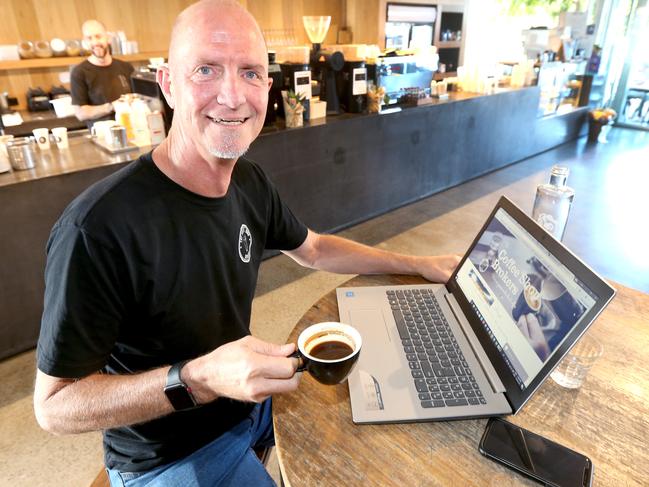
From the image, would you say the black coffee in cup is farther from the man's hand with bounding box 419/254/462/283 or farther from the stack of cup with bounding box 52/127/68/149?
the stack of cup with bounding box 52/127/68/149

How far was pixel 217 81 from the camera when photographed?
104 centimetres

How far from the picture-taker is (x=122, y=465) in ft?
3.41

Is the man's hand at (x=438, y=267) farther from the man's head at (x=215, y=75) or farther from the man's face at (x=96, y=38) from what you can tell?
the man's face at (x=96, y=38)

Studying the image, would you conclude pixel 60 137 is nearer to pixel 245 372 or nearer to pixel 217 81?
pixel 217 81

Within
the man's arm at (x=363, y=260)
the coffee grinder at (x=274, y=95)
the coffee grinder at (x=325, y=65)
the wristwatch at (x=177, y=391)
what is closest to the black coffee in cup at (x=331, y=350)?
the wristwatch at (x=177, y=391)

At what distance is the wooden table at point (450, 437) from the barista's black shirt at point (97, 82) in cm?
389

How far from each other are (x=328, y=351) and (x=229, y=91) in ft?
2.10

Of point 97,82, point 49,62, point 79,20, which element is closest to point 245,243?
point 97,82

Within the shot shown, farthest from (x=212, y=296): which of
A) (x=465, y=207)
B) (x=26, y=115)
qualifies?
(x=26, y=115)

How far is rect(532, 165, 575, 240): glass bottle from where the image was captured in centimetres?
133

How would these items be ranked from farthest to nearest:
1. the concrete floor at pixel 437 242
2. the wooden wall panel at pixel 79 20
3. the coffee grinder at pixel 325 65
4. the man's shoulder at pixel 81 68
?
the wooden wall panel at pixel 79 20
the man's shoulder at pixel 81 68
the coffee grinder at pixel 325 65
the concrete floor at pixel 437 242

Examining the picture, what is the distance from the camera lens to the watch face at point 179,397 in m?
0.83

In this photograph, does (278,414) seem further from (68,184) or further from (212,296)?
(68,184)

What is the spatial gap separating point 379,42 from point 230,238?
17.8ft
